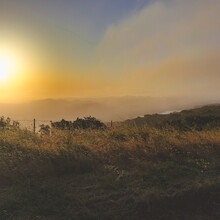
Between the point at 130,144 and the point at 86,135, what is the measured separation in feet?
7.17

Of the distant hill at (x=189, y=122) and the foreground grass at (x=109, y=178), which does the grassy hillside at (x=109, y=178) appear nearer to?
the foreground grass at (x=109, y=178)

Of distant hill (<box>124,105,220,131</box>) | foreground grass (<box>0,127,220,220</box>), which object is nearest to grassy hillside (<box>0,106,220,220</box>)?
foreground grass (<box>0,127,220,220</box>)

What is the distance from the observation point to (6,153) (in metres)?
6.14

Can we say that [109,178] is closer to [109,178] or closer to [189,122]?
[109,178]

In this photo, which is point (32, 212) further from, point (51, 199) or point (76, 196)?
point (76, 196)

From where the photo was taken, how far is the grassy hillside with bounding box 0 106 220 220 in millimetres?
3707

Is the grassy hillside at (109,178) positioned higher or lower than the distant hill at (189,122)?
lower

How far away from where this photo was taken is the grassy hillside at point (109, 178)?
146 inches

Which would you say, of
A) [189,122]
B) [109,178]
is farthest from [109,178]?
[189,122]

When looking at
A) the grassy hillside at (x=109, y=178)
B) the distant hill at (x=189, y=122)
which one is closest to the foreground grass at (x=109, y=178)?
the grassy hillside at (x=109, y=178)

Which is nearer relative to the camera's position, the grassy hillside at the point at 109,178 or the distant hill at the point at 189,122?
the grassy hillside at the point at 109,178

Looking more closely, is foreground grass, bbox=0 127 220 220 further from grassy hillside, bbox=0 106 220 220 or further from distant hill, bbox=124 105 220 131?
distant hill, bbox=124 105 220 131

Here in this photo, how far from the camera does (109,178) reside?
486 cm

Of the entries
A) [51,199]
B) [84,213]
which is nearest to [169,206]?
[84,213]
